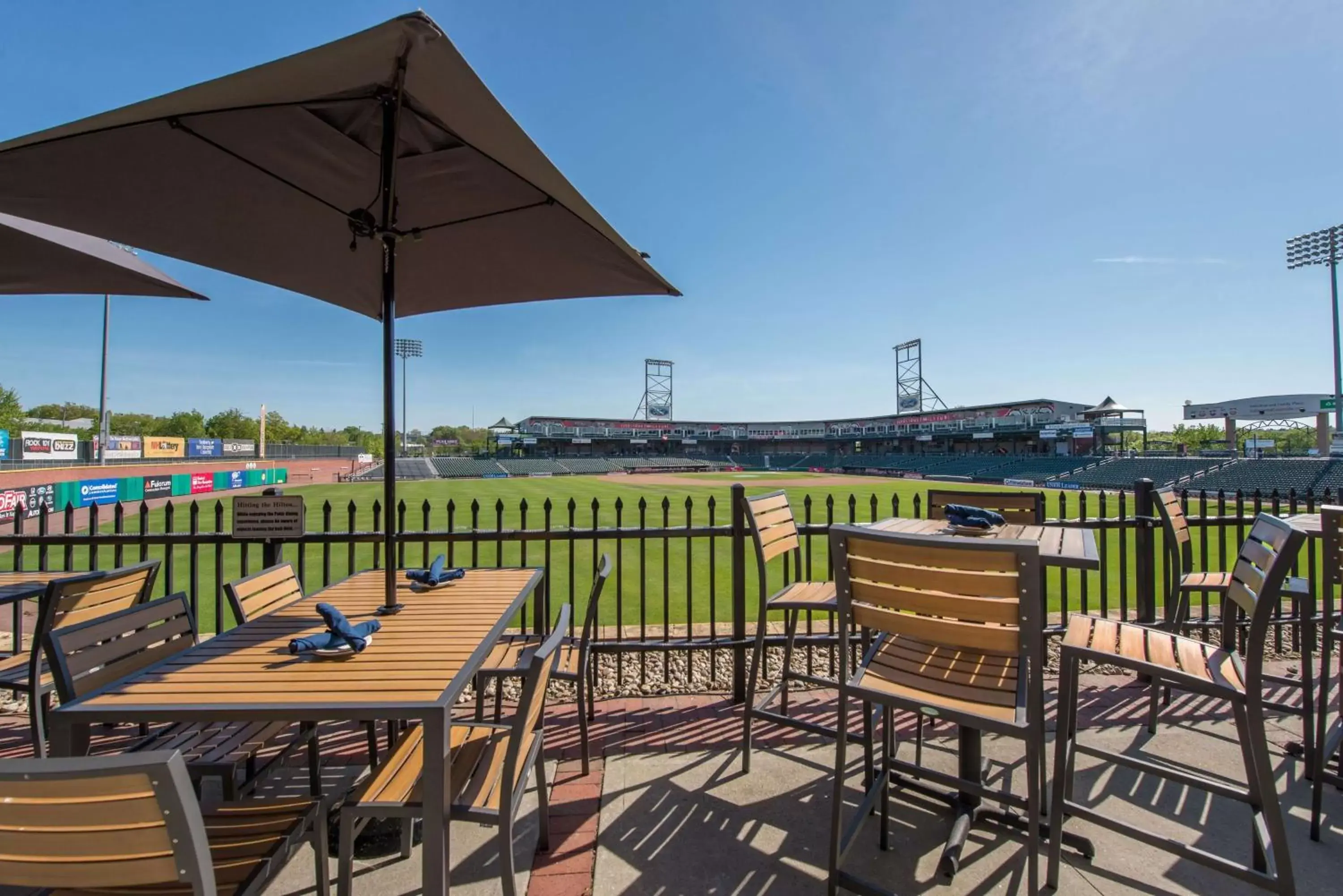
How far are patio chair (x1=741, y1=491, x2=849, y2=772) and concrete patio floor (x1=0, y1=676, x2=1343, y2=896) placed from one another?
196mm

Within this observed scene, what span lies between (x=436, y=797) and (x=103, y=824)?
0.68 m

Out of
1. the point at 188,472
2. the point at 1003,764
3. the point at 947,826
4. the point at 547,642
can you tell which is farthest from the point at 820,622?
the point at 188,472

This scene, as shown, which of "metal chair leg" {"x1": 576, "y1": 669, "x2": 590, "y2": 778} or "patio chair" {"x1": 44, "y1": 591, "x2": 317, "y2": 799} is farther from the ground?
"patio chair" {"x1": 44, "y1": 591, "x2": 317, "y2": 799}

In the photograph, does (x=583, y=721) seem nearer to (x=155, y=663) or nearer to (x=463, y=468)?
(x=155, y=663)

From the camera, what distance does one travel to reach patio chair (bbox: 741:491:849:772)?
2.73 m

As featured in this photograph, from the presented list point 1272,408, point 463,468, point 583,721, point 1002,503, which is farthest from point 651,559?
point 1272,408

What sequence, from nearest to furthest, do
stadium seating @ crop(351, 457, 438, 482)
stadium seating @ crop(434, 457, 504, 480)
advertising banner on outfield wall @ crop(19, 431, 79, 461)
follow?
advertising banner on outfield wall @ crop(19, 431, 79, 461)
stadium seating @ crop(351, 457, 438, 482)
stadium seating @ crop(434, 457, 504, 480)

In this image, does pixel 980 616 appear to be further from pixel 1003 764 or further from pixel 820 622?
pixel 820 622

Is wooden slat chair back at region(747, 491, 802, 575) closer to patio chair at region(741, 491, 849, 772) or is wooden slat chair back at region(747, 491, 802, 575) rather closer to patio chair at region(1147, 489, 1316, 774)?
patio chair at region(741, 491, 849, 772)

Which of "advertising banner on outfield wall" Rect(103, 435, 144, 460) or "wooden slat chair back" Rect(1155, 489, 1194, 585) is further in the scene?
"advertising banner on outfield wall" Rect(103, 435, 144, 460)

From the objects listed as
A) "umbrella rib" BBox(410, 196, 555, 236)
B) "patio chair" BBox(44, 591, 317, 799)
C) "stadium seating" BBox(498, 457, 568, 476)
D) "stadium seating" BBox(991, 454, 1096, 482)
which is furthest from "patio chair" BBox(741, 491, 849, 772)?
"stadium seating" BBox(498, 457, 568, 476)

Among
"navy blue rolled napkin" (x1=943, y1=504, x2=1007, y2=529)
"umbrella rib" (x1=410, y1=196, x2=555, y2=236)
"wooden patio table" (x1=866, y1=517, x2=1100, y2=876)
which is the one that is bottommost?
"wooden patio table" (x1=866, y1=517, x2=1100, y2=876)

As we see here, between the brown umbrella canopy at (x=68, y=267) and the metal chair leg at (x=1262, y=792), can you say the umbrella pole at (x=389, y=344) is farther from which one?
the metal chair leg at (x=1262, y=792)

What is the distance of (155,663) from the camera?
190 cm
